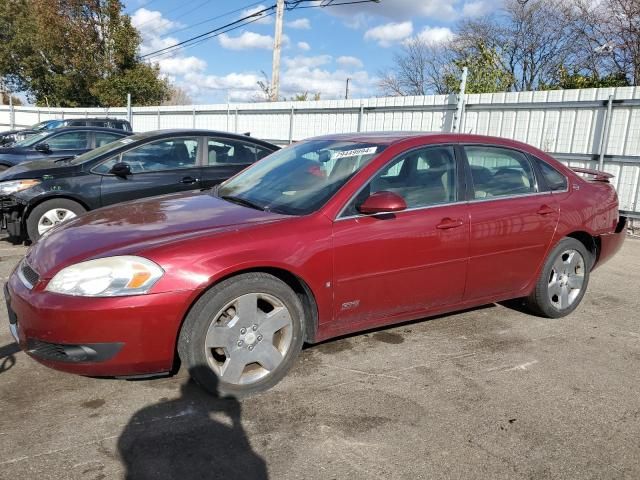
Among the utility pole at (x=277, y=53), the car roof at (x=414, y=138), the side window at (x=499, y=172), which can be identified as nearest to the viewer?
the car roof at (x=414, y=138)

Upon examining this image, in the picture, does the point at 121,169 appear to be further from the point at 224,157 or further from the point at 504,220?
the point at 504,220

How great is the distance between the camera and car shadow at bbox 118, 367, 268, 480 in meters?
2.43

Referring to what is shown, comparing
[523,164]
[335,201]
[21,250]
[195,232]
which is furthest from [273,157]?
[21,250]

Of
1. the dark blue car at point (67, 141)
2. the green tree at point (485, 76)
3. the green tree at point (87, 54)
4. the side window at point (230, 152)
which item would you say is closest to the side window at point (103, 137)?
the dark blue car at point (67, 141)

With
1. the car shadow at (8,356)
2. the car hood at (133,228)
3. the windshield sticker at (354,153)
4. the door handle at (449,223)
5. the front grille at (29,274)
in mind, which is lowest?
the car shadow at (8,356)

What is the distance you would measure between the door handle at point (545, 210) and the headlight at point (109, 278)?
299 cm

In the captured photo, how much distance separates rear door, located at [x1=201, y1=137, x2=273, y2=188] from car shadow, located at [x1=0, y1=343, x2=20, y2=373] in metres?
3.33

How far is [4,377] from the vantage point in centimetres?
329

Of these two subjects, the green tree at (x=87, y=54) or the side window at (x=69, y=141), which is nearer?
the side window at (x=69, y=141)

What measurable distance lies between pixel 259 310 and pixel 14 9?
132 ft

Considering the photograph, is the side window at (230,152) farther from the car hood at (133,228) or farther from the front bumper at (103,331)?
the front bumper at (103,331)

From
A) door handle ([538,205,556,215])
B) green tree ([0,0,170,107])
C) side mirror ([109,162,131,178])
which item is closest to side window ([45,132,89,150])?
side mirror ([109,162,131,178])

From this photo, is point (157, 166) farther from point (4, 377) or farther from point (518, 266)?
point (518, 266)

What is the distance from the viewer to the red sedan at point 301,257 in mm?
2811
